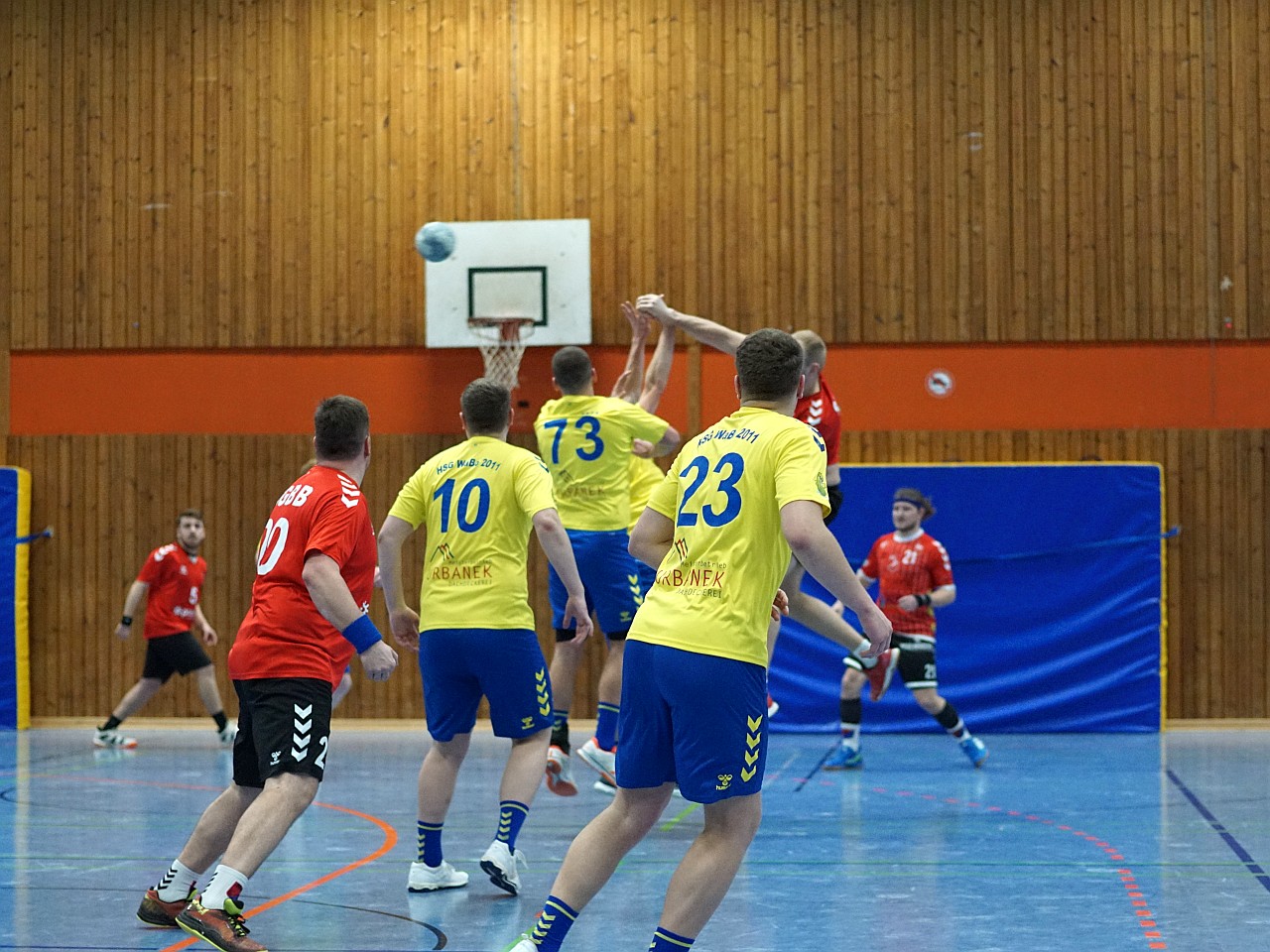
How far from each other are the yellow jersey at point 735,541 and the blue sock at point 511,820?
220 cm

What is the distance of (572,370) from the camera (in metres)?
8.32

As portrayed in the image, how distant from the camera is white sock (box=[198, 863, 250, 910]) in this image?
5.05 meters

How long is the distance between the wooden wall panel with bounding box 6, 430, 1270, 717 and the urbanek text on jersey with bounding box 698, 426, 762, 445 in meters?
9.95

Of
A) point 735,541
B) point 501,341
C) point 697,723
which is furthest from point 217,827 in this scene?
point 501,341

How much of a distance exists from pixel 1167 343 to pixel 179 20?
10.4m

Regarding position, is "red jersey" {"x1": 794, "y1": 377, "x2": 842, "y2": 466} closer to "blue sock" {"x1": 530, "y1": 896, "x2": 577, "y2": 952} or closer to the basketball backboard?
"blue sock" {"x1": 530, "y1": 896, "x2": 577, "y2": 952}

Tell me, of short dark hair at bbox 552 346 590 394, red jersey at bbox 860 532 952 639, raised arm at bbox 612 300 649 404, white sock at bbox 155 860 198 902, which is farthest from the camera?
red jersey at bbox 860 532 952 639

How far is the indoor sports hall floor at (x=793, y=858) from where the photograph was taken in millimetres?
5699

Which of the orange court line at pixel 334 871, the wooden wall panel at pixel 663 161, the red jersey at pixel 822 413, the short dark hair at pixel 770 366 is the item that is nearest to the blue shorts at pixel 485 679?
the orange court line at pixel 334 871

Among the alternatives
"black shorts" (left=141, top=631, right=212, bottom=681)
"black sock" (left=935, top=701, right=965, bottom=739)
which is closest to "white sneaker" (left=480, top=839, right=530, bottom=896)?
"black sock" (left=935, top=701, right=965, bottom=739)

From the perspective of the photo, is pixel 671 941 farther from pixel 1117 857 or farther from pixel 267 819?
pixel 1117 857

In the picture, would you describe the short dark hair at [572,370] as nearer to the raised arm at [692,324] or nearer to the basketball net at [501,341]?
the raised arm at [692,324]

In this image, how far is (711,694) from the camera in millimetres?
4273

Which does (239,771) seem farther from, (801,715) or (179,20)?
(179,20)
